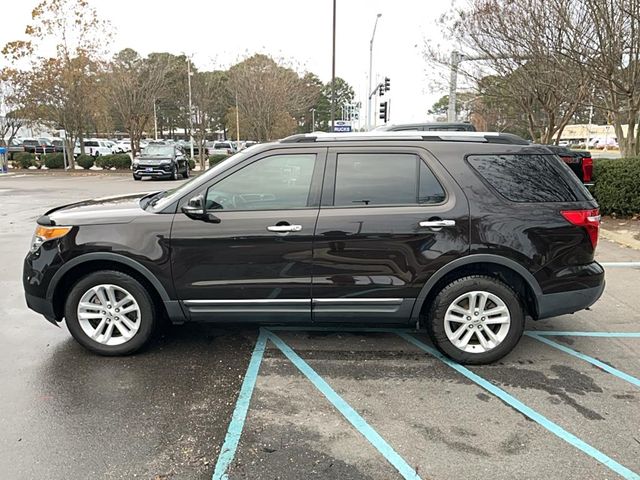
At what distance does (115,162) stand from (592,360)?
98.9ft

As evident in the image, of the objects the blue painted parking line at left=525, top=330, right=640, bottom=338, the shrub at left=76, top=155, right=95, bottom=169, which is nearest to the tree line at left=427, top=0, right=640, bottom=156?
the blue painted parking line at left=525, top=330, right=640, bottom=338

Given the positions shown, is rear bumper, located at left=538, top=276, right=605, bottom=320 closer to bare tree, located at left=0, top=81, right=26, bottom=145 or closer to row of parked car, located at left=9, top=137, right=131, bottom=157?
bare tree, located at left=0, top=81, right=26, bottom=145

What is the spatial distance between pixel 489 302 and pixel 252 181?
2.11 metres

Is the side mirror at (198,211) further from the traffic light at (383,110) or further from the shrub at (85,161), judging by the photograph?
the shrub at (85,161)

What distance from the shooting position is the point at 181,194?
13.4 ft

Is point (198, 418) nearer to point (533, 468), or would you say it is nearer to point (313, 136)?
point (533, 468)

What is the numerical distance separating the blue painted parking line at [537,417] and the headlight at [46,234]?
3059 millimetres

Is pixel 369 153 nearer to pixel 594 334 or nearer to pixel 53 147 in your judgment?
pixel 594 334

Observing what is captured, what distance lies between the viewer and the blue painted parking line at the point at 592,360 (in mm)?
3871

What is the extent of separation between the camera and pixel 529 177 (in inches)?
160

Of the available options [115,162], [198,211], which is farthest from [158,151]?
[198,211]

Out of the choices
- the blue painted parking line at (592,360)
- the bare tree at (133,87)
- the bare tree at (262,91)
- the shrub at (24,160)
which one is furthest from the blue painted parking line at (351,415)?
the shrub at (24,160)

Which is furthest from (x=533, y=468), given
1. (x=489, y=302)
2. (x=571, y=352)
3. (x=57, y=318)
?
(x=57, y=318)

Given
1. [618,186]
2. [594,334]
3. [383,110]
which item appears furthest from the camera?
[383,110]
